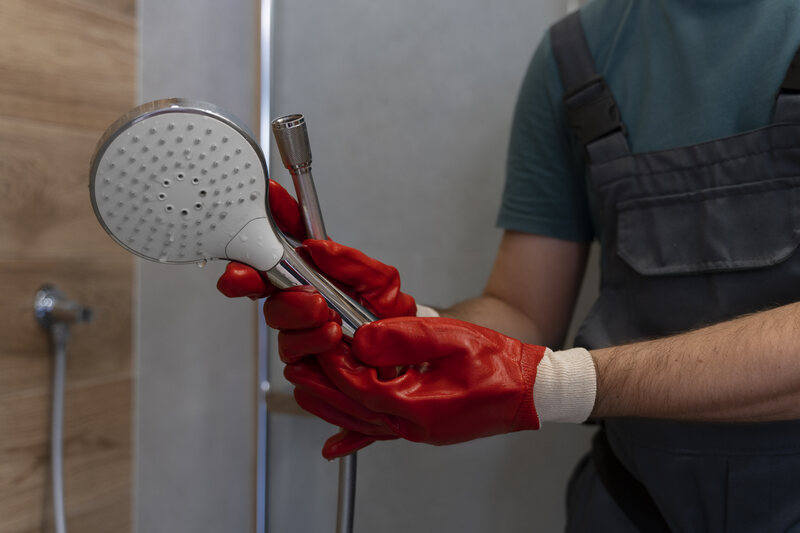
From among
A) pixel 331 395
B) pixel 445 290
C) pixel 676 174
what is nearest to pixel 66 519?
pixel 331 395

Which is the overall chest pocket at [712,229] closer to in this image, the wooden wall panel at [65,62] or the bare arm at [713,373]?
the bare arm at [713,373]

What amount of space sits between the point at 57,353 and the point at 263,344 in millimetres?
355

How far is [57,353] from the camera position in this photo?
76cm

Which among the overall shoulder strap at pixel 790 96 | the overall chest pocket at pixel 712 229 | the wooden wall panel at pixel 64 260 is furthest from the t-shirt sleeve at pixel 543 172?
the wooden wall panel at pixel 64 260

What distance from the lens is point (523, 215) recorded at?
32.6 inches

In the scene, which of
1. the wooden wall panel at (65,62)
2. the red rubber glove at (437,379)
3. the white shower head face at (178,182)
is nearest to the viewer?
the white shower head face at (178,182)

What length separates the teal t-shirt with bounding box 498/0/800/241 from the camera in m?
0.64

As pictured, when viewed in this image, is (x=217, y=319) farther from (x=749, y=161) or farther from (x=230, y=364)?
(x=749, y=161)

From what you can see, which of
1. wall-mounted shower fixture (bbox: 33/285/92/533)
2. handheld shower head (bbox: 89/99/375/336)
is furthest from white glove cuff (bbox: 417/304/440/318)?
wall-mounted shower fixture (bbox: 33/285/92/533)

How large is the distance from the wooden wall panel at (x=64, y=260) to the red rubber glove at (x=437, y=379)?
0.38 m

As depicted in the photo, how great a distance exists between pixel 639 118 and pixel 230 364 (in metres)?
0.69

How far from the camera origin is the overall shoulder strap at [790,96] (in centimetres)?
60

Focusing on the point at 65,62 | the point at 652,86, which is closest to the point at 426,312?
the point at 652,86

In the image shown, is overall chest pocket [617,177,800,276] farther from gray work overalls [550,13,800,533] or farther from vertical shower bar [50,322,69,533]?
vertical shower bar [50,322,69,533]
